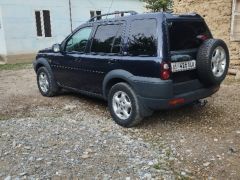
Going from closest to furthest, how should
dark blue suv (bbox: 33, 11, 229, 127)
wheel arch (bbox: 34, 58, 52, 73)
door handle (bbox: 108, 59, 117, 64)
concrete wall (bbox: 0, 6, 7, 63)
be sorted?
dark blue suv (bbox: 33, 11, 229, 127) → door handle (bbox: 108, 59, 117, 64) → wheel arch (bbox: 34, 58, 52, 73) → concrete wall (bbox: 0, 6, 7, 63)

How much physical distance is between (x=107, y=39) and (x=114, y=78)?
0.79 m

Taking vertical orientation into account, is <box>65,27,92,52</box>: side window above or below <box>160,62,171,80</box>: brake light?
above

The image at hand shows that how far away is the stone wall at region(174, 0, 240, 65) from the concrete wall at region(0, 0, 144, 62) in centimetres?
867

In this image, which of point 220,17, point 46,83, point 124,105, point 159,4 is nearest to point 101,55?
point 124,105

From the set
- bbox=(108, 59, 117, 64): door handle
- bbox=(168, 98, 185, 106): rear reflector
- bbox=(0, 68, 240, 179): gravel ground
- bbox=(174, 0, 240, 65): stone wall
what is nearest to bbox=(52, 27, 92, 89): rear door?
bbox=(0, 68, 240, 179): gravel ground

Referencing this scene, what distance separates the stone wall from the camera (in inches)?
365

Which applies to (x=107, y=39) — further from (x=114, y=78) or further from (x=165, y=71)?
(x=165, y=71)

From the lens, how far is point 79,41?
21.0 ft

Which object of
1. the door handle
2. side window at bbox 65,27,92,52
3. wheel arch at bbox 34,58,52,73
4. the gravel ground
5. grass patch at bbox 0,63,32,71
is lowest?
the gravel ground

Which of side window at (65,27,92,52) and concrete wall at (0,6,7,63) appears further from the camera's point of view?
concrete wall at (0,6,7,63)

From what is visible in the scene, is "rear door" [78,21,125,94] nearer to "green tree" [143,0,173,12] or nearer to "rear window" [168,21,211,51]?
"rear window" [168,21,211,51]

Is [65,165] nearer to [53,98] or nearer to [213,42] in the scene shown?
[213,42]

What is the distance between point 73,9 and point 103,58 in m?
12.4

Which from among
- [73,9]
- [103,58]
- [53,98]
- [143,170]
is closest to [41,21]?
[73,9]
